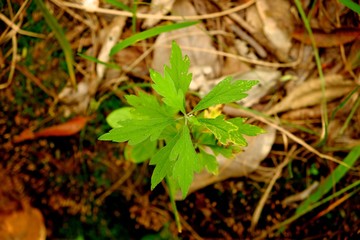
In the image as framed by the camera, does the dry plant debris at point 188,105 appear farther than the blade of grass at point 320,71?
Yes

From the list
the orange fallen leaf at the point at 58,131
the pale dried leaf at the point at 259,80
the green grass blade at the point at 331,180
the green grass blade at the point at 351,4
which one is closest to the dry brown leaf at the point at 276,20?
the pale dried leaf at the point at 259,80

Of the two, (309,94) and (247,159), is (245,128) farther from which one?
(309,94)

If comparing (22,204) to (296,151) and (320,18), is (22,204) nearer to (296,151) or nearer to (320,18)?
(296,151)

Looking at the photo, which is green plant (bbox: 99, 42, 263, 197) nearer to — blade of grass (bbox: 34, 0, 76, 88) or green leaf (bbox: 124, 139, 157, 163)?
green leaf (bbox: 124, 139, 157, 163)

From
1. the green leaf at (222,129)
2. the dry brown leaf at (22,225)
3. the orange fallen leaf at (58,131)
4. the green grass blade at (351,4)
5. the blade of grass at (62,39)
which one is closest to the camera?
the green leaf at (222,129)

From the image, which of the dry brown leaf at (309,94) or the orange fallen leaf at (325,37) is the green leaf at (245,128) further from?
the orange fallen leaf at (325,37)

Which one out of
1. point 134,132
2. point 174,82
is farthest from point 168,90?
point 134,132
